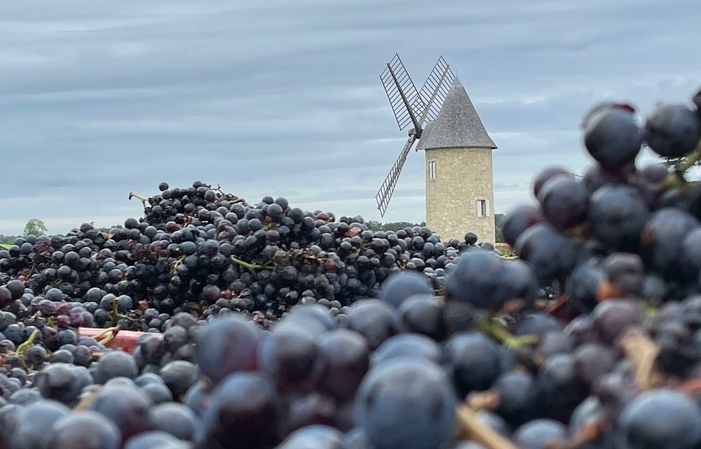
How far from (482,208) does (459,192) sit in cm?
110

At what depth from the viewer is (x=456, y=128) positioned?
32344 mm

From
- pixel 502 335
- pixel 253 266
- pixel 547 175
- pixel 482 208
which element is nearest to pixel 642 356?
pixel 502 335

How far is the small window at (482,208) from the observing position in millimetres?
31344

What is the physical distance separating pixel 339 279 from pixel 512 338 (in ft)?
9.06

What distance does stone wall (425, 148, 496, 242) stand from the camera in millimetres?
31203

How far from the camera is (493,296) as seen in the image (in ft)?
3.26

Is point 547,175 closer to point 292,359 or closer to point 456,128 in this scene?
point 292,359

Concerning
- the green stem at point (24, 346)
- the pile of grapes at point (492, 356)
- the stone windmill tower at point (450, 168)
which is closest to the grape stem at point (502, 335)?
the pile of grapes at point (492, 356)

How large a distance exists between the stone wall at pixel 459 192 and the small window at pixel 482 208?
83 millimetres

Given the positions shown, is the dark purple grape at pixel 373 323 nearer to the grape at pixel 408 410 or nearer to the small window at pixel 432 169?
the grape at pixel 408 410

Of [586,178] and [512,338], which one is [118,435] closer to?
[512,338]

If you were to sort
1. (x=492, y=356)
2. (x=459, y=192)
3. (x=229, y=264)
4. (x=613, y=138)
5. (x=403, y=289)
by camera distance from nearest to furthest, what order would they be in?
(x=492, y=356)
(x=403, y=289)
(x=613, y=138)
(x=229, y=264)
(x=459, y=192)

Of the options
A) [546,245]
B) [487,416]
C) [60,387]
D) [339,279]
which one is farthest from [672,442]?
[339,279]

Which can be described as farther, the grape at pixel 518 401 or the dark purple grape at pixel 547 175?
the dark purple grape at pixel 547 175
